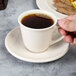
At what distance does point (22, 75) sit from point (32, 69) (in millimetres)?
40

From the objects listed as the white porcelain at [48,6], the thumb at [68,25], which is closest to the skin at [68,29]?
the thumb at [68,25]

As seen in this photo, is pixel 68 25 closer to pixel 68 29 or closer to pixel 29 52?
pixel 68 29

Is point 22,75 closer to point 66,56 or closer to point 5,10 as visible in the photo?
point 66,56

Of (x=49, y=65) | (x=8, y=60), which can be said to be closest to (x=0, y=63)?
(x=8, y=60)

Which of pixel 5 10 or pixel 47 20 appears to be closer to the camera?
pixel 47 20

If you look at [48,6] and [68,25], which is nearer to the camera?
[68,25]

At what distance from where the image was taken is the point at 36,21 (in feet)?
2.12

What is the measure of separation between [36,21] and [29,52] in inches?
4.2

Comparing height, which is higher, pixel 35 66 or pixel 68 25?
pixel 68 25

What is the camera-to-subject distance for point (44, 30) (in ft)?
1.96

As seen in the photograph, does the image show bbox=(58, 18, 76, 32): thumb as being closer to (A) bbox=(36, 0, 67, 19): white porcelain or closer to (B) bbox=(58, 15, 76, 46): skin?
(B) bbox=(58, 15, 76, 46): skin

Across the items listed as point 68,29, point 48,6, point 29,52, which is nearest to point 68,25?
point 68,29

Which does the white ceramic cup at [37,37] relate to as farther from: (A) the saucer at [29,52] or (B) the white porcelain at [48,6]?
(B) the white porcelain at [48,6]

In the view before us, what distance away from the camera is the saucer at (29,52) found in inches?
24.2
